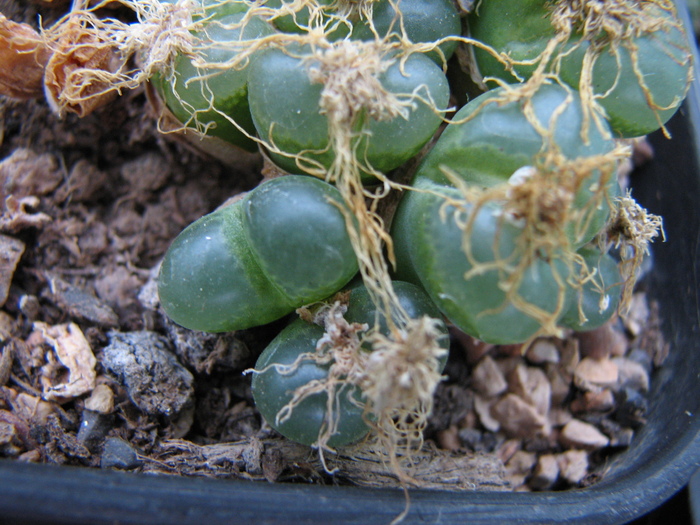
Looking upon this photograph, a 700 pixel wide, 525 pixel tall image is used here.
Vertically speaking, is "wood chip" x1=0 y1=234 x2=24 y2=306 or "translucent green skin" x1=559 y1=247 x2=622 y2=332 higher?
"translucent green skin" x1=559 y1=247 x2=622 y2=332

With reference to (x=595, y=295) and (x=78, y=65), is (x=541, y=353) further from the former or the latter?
(x=78, y=65)

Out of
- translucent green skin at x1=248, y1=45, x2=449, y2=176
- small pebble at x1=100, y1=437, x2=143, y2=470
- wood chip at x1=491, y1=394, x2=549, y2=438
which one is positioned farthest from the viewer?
wood chip at x1=491, y1=394, x2=549, y2=438

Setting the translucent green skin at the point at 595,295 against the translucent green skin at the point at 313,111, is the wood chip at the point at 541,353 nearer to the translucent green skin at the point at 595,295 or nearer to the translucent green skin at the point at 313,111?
the translucent green skin at the point at 595,295

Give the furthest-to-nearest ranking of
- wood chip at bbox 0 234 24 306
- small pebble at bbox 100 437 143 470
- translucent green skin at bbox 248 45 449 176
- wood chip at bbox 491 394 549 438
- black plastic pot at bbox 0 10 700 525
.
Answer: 1. wood chip at bbox 491 394 549 438
2. wood chip at bbox 0 234 24 306
3. small pebble at bbox 100 437 143 470
4. translucent green skin at bbox 248 45 449 176
5. black plastic pot at bbox 0 10 700 525

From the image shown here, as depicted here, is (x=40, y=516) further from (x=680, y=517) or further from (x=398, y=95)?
(x=680, y=517)

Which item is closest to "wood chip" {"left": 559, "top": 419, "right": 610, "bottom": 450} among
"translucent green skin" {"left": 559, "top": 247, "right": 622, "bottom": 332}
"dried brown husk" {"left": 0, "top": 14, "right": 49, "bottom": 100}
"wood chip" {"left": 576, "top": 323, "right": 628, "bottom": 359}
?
"wood chip" {"left": 576, "top": 323, "right": 628, "bottom": 359}

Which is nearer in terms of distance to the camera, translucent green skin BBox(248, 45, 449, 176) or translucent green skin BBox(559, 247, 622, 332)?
translucent green skin BBox(248, 45, 449, 176)

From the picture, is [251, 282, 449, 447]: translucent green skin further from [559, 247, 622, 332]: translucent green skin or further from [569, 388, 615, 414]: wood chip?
[569, 388, 615, 414]: wood chip

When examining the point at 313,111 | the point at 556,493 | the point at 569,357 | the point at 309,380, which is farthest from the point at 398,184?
the point at 569,357
